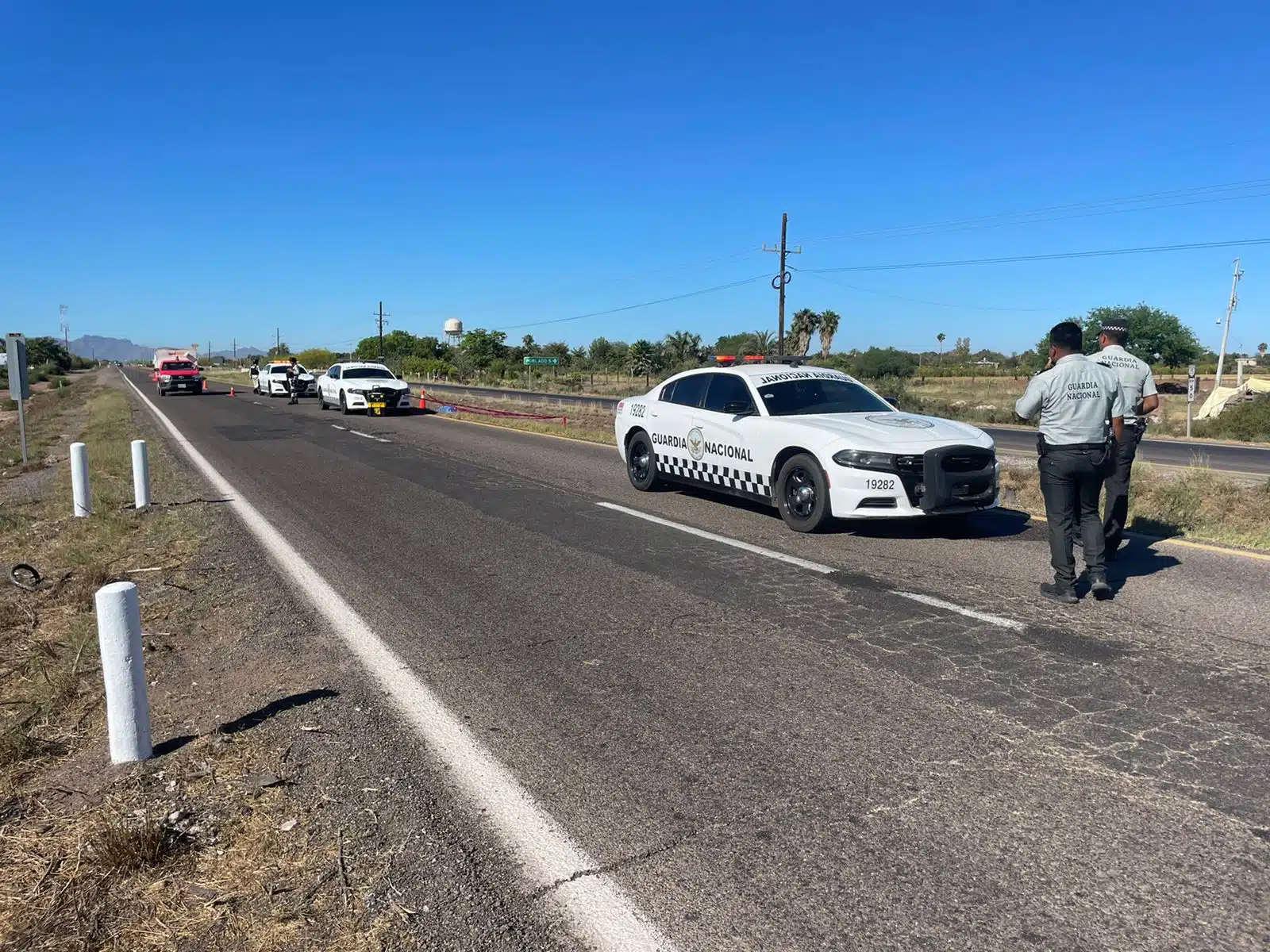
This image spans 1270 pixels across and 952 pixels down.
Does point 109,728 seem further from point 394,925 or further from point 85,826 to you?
point 394,925

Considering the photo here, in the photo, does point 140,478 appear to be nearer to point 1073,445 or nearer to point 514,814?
point 514,814

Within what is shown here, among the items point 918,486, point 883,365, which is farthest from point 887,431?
point 883,365

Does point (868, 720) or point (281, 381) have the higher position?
point (281, 381)

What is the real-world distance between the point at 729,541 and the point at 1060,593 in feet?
9.58

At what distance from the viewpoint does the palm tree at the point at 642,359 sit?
2854 inches

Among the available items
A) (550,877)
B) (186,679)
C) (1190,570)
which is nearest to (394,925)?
(550,877)

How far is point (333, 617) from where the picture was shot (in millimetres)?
6109

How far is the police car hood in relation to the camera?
8.07m

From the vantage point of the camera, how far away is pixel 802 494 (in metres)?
8.66

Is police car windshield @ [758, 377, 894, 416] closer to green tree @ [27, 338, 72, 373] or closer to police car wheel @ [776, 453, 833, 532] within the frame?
police car wheel @ [776, 453, 833, 532]

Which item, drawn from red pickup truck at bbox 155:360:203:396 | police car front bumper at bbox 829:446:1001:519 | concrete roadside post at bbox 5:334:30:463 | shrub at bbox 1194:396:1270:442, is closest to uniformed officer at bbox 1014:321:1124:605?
police car front bumper at bbox 829:446:1001:519

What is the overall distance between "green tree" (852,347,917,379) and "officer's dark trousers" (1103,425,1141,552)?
54727 mm

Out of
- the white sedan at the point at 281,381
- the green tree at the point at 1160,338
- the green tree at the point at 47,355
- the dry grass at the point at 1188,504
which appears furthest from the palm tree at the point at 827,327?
the green tree at the point at 47,355

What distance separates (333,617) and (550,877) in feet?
11.7
